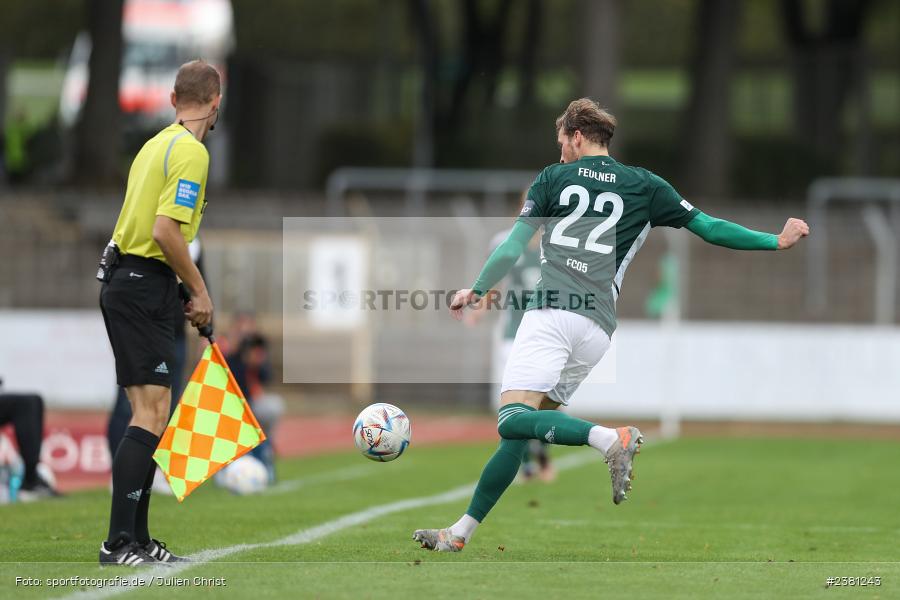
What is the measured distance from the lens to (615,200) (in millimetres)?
7098

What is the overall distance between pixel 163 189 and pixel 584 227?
200 centimetres

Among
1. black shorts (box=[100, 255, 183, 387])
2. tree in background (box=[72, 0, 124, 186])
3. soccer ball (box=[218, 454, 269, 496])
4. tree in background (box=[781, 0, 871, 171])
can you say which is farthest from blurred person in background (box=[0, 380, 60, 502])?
tree in background (box=[781, 0, 871, 171])

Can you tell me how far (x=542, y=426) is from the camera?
6805 millimetres

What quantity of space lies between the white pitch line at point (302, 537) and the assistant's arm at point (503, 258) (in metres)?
1.78

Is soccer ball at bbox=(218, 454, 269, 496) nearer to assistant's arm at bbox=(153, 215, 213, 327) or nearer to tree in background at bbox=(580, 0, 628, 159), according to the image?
assistant's arm at bbox=(153, 215, 213, 327)

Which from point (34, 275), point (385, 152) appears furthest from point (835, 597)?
point (385, 152)

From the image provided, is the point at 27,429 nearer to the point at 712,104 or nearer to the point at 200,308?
the point at 200,308

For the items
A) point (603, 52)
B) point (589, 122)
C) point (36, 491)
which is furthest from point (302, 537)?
point (603, 52)

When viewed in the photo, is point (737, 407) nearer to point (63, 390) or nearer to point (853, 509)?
point (63, 390)

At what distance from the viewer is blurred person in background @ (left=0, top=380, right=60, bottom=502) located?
34.5ft

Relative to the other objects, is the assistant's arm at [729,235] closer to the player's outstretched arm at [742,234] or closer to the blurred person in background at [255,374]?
the player's outstretched arm at [742,234]

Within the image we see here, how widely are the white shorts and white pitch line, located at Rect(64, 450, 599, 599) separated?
5.17 ft

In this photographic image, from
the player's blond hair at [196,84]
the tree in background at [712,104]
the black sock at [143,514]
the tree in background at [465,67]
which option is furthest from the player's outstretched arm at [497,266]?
the tree in background at [465,67]

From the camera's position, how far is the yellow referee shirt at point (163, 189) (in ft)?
21.6
